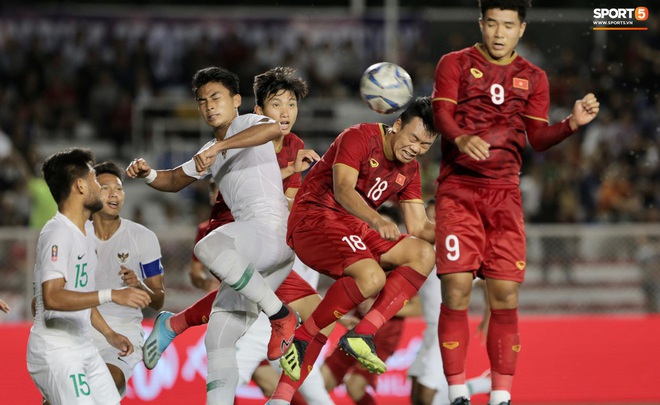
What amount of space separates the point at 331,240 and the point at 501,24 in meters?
1.58

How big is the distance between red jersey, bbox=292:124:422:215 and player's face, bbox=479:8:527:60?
0.90 m

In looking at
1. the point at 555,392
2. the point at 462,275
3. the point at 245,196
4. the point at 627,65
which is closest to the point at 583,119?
the point at 462,275

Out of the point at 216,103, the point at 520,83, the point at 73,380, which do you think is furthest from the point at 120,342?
the point at 520,83

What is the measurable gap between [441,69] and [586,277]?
6.31 m

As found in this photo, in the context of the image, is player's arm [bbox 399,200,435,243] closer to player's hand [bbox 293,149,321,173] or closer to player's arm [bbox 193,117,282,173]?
player's hand [bbox 293,149,321,173]

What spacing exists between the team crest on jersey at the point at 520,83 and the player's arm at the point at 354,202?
1047mm

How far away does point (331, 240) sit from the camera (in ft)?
20.7

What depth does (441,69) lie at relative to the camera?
608 cm

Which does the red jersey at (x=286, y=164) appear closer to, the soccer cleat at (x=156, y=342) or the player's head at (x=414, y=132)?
the soccer cleat at (x=156, y=342)

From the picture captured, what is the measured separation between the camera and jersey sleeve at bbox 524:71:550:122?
20.2 feet

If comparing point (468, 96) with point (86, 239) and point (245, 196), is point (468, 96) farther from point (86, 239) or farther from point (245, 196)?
point (86, 239)

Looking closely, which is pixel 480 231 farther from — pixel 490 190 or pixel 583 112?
pixel 583 112

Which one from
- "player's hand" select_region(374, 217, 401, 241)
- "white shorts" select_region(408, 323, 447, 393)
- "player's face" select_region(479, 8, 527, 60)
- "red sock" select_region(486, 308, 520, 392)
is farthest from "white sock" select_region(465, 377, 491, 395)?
"player's face" select_region(479, 8, 527, 60)

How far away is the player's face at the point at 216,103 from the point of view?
21.7 feet
